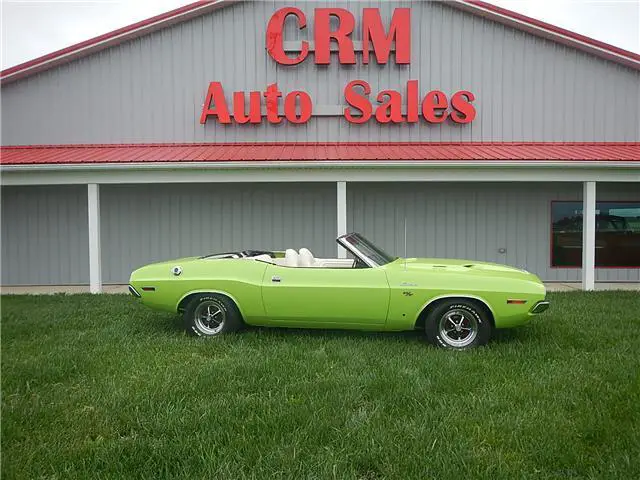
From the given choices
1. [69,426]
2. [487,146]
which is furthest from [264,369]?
[487,146]

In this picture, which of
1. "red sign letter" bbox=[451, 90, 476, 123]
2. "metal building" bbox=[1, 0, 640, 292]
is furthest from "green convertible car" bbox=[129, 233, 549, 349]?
"red sign letter" bbox=[451, 90, 476, 123]

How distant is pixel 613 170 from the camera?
8.38m

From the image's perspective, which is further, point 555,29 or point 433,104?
point 433,104

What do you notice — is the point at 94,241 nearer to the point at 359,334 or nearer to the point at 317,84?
the point at 317,84

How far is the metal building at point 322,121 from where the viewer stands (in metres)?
9.86

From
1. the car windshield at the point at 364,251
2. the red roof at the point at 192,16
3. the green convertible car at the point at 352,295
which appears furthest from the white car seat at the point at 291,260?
the red roof at the point at 192,16

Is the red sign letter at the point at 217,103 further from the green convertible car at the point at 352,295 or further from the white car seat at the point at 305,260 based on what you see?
the white car seat at the point at 305,260

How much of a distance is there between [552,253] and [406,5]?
6635mm

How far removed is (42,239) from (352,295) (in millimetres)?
8709

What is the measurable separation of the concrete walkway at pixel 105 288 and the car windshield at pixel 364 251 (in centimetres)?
505

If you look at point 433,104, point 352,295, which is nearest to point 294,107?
point 433,104

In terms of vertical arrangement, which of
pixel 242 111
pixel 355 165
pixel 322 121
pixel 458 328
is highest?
pixel 242 111

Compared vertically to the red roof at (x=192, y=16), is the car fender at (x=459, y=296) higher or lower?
lower

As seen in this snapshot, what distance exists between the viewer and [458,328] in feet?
15.0
